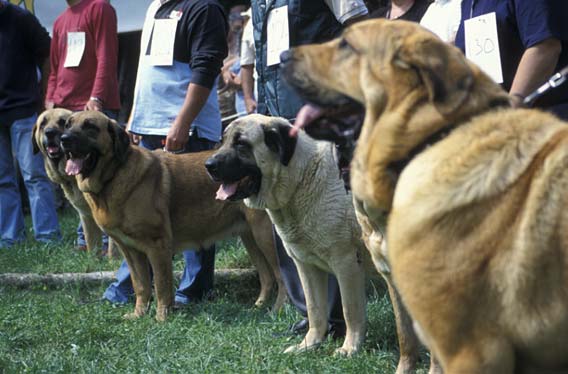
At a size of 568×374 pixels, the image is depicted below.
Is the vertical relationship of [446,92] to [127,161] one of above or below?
above

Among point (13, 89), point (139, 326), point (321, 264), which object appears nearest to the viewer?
point (321, 264)

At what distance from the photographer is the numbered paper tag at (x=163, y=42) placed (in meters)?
5.69

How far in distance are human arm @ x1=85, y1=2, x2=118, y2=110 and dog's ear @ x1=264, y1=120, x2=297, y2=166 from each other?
8.88 feet

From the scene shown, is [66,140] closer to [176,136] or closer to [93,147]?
[93,147]

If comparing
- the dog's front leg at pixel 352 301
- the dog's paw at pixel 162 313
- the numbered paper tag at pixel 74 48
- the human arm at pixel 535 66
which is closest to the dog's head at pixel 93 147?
the dog's paw at pixel 162 313

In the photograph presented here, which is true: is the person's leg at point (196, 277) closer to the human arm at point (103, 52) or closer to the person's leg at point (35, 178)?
the human arm at point (103, 52)

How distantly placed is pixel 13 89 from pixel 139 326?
4297 millimetres

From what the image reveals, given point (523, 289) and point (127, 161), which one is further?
point (127, 161)

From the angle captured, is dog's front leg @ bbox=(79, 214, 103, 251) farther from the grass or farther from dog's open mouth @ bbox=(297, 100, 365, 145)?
dog's open mouth @ bbox=(297, 100, 365, 145)

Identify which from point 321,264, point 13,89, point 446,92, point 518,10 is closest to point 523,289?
point 446,92

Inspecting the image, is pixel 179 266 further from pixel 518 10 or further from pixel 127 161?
pixel 518 10

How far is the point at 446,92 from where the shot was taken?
2381mm

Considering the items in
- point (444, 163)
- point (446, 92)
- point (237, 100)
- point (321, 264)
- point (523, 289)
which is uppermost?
point (446, 92)

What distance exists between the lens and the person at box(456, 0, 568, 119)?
3.47 meters
